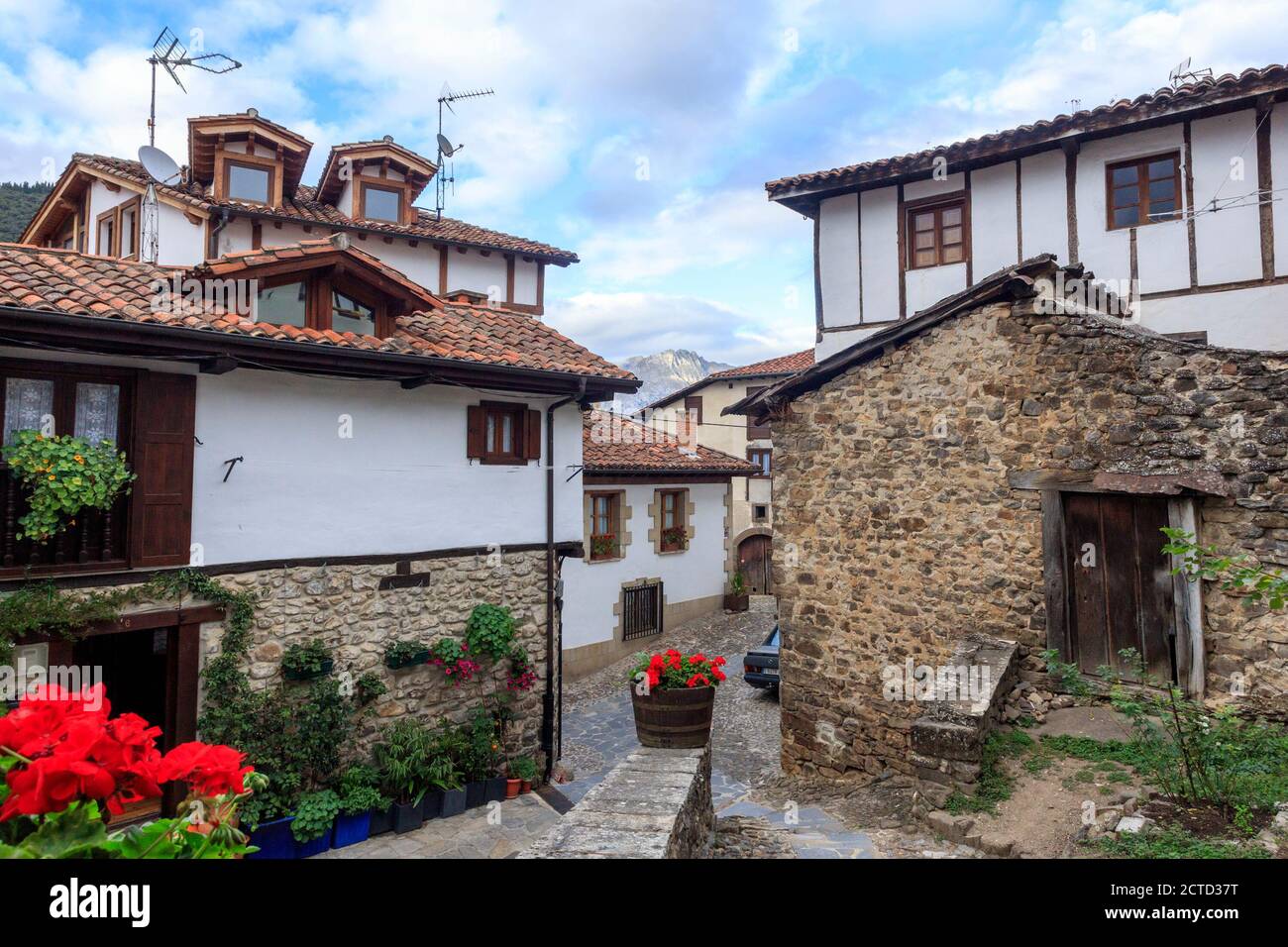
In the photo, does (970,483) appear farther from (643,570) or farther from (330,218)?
(330,218)

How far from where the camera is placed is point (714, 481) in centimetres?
1950

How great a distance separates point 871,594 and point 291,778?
671 centimetres

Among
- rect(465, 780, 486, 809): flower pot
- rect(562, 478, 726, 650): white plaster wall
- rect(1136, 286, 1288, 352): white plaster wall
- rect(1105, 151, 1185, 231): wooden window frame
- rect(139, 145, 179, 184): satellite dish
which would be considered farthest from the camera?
rect(562, 478, 726, 650): white plaster wall

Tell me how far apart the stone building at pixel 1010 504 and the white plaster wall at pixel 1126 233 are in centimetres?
413

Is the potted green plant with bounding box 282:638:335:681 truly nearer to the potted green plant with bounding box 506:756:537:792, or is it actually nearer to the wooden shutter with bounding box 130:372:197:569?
the wooden shutter with bounding box 130:372:197:569

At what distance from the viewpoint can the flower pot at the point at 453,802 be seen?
28.1 ft

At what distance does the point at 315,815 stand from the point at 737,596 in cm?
1401

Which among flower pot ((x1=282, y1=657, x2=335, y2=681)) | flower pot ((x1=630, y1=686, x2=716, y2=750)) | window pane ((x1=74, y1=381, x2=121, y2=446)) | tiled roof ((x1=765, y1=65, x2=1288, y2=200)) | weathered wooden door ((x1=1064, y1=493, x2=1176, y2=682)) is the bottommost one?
flower pot ((x1=630, y1=686, x2=716, y2=750))

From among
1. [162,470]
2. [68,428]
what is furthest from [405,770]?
[68,428]

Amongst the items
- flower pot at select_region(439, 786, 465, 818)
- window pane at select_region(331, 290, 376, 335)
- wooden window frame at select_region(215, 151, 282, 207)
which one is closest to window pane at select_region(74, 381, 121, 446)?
window pane at select_region(331, 290, 376, 335)

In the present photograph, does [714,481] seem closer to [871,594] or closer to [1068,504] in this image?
[871,594]

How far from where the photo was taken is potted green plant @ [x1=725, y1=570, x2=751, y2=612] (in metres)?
20.1

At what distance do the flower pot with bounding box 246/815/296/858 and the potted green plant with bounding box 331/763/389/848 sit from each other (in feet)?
1.62

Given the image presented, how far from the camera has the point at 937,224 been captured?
12.3 metres
